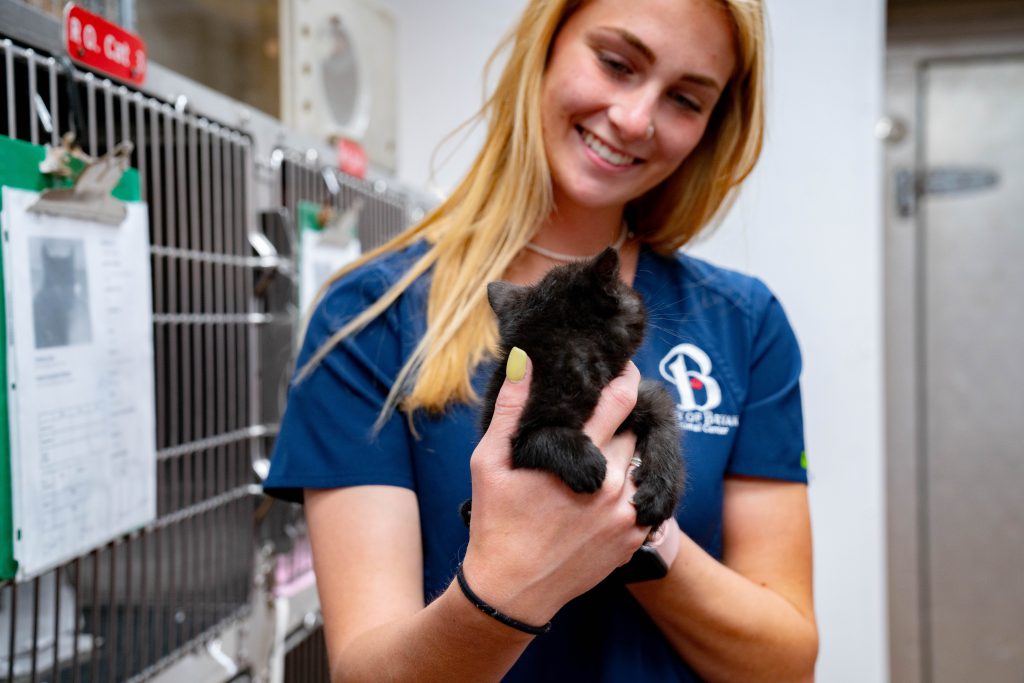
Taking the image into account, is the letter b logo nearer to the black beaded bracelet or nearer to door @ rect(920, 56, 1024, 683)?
the black beaded bracelet

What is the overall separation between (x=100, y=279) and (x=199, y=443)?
0.27 m

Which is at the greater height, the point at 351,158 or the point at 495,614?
the point at 351,158

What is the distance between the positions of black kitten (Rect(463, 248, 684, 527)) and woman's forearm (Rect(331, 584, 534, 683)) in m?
0.13

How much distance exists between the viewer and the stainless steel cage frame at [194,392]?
0.75m

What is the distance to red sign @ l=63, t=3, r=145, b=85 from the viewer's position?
715 mm

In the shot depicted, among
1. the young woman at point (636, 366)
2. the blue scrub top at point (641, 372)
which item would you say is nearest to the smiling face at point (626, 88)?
the young woman at point (636, 366)

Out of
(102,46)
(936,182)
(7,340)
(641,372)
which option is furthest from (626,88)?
(936,182)

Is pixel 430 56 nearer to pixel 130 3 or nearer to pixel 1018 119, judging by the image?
pixel 130 3

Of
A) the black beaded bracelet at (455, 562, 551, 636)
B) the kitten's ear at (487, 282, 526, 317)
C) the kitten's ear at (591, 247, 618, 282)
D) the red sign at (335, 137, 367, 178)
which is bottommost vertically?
the black beaded bracelet at (455, 562, 551, 636)

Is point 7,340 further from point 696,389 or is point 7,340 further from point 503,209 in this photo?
point 696,389

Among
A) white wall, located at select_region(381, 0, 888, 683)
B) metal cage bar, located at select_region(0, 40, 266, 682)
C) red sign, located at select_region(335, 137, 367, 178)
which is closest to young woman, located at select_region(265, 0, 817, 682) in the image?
metal cage bar, located at select_region(0, 40, 266, 682)

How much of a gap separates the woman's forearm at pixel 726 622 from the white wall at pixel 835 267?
142 centimetres

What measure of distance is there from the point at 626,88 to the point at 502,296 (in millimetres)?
339

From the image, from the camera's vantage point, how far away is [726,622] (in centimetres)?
77
